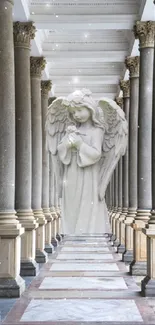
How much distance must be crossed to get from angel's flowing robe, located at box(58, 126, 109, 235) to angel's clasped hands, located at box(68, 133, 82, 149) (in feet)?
0.24

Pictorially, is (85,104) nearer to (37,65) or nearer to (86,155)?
(86,155)

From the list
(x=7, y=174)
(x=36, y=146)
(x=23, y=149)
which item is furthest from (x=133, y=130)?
(x=7, y=174)

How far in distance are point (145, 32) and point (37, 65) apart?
5408 mm

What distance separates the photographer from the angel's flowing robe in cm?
1087

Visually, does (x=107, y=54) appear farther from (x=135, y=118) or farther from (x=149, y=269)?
(x=149, y=269)

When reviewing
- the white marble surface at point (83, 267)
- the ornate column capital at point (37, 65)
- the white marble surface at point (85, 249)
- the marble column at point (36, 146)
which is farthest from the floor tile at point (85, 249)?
the ornate column capital at point (37, 65)

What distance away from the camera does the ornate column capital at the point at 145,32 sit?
19.6m

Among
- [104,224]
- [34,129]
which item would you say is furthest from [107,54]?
[104,224]

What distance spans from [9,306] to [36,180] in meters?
10.5

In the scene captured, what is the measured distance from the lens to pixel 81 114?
1088cm

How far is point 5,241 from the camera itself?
538 inches

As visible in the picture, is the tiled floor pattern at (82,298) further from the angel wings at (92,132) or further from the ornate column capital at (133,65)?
the ornate column capital at (133,65)

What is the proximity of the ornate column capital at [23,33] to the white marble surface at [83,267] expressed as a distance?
255 inches

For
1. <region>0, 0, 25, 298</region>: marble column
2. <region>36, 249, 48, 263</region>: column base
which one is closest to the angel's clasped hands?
<region>0, 0, 25, 298</region>: marble column
